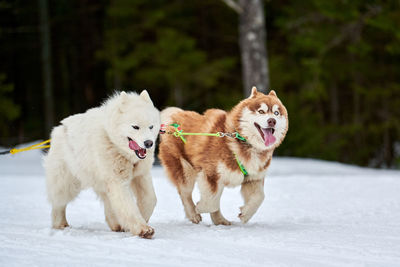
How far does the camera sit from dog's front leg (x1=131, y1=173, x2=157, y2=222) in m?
5.00

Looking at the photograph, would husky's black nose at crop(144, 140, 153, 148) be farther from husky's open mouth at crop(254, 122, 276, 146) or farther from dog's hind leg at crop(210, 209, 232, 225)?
dog's hind leg at crop(210, 209, 232, 225)

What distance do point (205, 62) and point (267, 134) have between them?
15.4 meters

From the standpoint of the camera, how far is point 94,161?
4.80m

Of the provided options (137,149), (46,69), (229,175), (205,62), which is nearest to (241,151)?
(229,175)

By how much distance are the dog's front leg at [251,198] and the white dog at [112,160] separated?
1.01m

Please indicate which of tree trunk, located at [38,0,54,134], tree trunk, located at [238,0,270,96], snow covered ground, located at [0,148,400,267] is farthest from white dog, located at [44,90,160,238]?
tree trunk, located at [38,0,54,134]

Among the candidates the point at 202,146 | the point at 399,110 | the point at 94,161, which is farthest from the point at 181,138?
the point at 399,110

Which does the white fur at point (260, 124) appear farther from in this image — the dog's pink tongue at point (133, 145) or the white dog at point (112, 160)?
the dog's pink tongue at point (133, 145)

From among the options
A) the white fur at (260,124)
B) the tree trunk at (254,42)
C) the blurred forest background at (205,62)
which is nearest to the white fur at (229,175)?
the white fur at (260,124)

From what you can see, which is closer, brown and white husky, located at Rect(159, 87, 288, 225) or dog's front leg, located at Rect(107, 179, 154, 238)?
dog's front leg, located at Rect(107, 179, 154, 238)

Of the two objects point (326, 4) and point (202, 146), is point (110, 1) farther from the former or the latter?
point (202, 146)

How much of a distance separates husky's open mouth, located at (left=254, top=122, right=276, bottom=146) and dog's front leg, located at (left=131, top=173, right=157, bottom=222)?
120cm

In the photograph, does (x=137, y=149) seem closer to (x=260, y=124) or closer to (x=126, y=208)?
(x=126, y=208)

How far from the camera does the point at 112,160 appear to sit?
4.73 m
